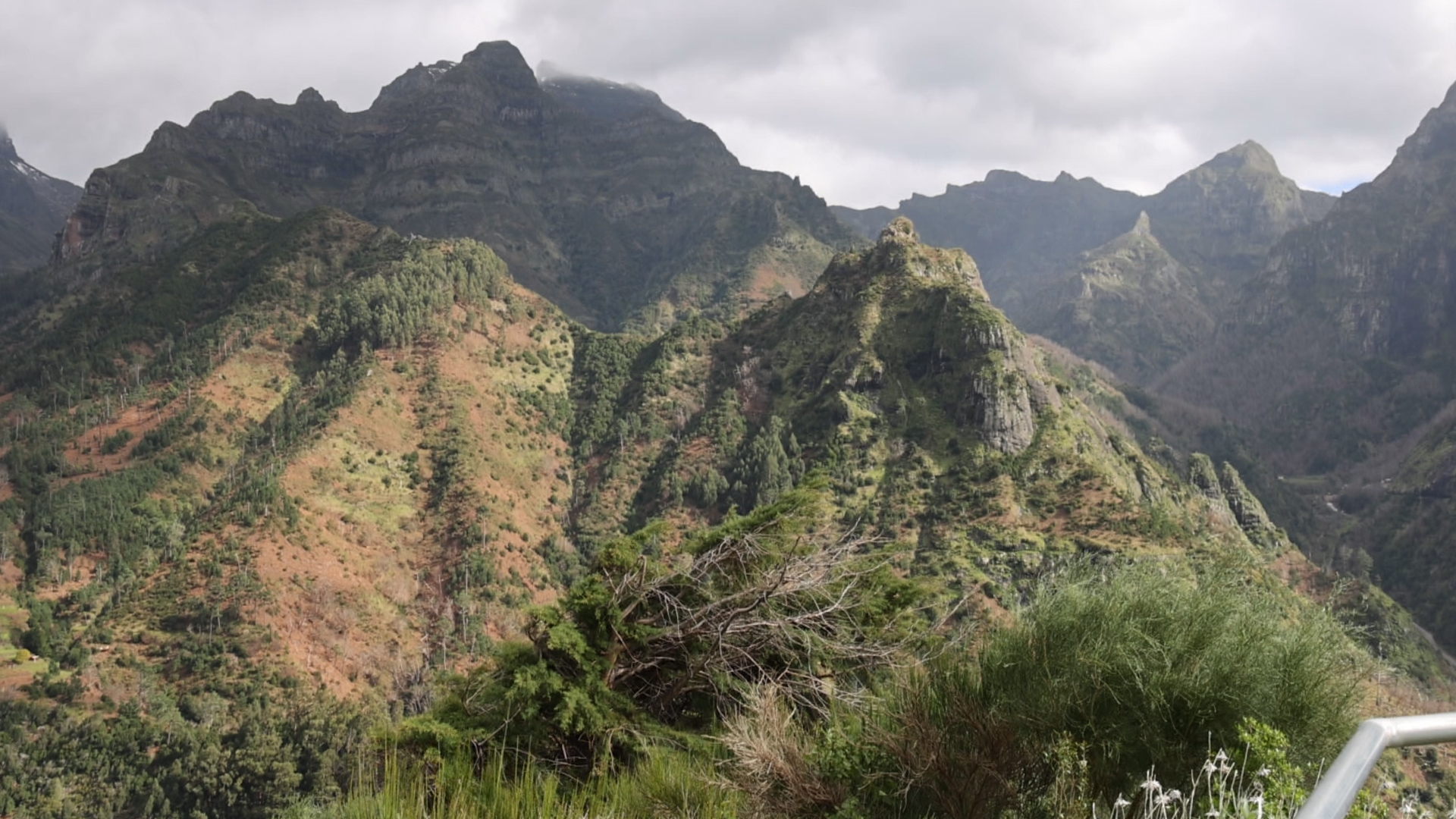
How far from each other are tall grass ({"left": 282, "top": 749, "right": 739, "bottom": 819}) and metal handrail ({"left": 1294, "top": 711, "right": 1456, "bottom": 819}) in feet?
10.6

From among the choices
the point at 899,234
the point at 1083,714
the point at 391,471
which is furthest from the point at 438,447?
the point at 1083,714

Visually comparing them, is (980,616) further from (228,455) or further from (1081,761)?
(228,455)

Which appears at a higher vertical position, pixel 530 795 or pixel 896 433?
pixel 896 433

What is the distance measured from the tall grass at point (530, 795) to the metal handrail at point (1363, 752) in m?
3.24

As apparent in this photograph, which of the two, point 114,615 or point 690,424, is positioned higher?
point 690,424

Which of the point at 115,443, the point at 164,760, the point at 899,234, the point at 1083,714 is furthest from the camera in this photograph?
the point at 899,234

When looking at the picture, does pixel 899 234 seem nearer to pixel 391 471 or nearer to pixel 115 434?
pixel 391 471

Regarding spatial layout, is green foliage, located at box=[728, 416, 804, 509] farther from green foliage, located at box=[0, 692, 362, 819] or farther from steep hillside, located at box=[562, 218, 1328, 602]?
green foliage, located at box=[0, 692, 362, 819]

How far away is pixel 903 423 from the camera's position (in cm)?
7775

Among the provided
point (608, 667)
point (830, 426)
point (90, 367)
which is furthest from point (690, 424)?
point (608, 667)

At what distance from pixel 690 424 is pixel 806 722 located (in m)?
88.1

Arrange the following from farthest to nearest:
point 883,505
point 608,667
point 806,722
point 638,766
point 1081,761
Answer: point 883,505
point 608,667
point 806,722
point 638,766
point 1081,761

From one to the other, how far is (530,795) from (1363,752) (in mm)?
3786

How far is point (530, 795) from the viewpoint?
4.28 meters
